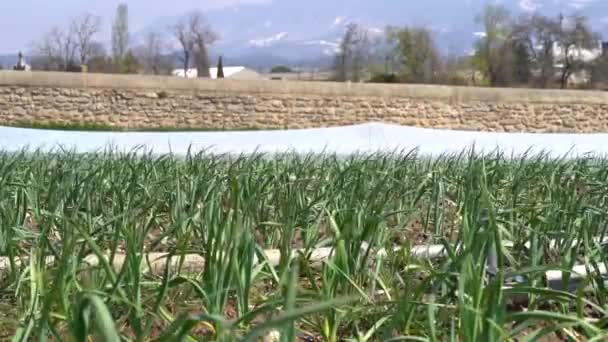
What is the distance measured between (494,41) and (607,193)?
4881 centimetres

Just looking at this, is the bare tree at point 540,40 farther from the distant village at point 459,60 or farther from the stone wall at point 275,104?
the stone wall at point 275,104

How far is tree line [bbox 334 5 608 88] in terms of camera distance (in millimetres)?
38625

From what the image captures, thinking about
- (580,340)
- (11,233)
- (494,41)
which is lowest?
(580,340)

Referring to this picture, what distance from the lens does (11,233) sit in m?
2.09

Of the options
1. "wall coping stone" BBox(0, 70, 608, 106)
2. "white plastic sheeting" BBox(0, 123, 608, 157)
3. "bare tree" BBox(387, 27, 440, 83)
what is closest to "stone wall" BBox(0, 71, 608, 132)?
"wall coping stone" BBox(0, 70, 608, 106)

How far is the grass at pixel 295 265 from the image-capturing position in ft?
4.30

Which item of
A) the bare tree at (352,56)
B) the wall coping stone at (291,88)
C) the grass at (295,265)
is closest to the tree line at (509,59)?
the bare tree at (352,56)

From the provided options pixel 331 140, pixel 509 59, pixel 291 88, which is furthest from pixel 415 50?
pixel 331 140

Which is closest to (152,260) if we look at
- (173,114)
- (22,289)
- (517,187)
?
(22,289)

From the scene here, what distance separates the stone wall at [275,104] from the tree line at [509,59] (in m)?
21.1

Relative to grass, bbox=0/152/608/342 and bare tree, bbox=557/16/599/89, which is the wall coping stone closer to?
grass, bbox=0/152/608/342

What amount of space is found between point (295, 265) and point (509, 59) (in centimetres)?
4345

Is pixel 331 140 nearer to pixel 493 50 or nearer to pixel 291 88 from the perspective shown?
pixel 291 88

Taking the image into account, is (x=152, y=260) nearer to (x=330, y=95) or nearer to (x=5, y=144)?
(x=5, y=144)
